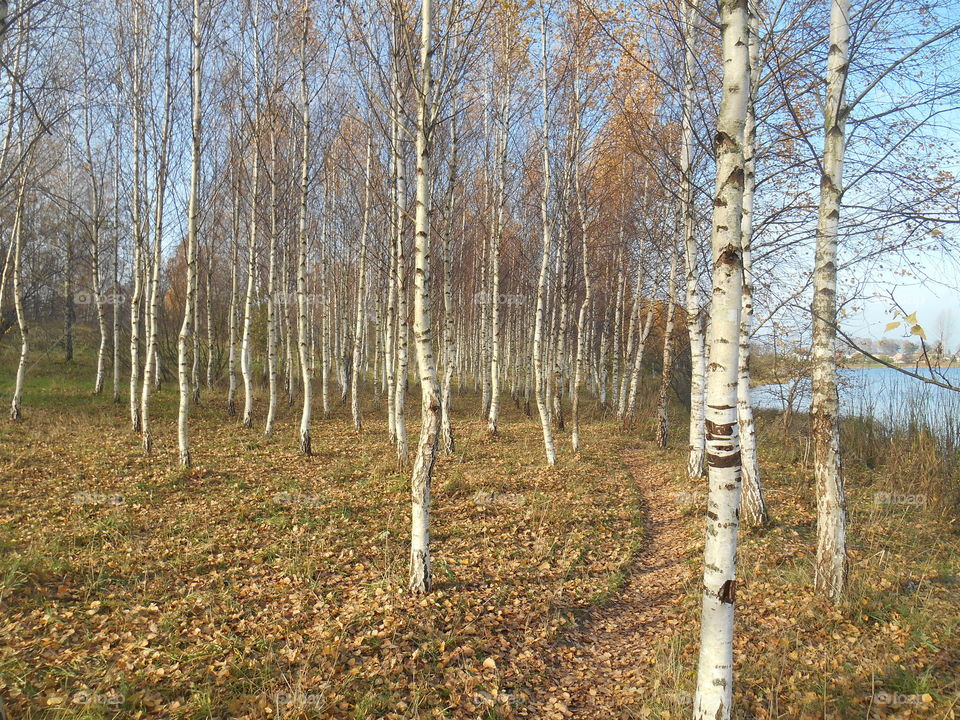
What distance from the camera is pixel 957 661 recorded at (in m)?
3.46

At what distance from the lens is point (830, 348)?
4406 mm

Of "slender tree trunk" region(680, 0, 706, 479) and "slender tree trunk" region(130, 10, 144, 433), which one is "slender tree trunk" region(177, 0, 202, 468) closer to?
"slender tree trunk" region(130, 10, 144, 433)

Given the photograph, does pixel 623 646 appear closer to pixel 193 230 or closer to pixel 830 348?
pixel 830 348

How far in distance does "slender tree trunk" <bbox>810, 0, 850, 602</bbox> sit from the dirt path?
1333 mm

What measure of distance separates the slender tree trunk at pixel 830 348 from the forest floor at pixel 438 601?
37 cm

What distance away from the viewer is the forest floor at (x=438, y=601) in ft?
11.0

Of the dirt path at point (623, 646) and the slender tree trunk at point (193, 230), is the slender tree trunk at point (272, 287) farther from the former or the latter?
the dirt path at point (623, 646)

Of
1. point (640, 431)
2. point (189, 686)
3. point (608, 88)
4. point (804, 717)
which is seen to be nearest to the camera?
point (804, 717)

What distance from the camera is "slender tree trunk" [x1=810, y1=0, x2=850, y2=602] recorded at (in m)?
4.29

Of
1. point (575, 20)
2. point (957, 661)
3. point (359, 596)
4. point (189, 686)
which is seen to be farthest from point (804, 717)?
point (575, 20)

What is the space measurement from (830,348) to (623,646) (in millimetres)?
3131

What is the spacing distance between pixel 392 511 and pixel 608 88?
30.9ft

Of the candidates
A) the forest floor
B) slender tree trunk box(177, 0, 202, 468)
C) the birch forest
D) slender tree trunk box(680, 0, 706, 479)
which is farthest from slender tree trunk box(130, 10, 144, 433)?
slender tree trunk box(680, 0, 706, 479)

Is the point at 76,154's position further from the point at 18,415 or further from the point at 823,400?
the point at 823,400
